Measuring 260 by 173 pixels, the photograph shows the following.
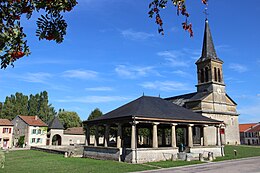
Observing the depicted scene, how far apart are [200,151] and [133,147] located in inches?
327

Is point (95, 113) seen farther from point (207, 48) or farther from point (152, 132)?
point (152, 132)

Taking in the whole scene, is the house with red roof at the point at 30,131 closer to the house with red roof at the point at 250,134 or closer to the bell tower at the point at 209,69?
the bell tower at the point at 209,69

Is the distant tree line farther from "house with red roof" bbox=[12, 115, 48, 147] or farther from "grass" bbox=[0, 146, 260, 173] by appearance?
"grass" bbox=[0, 146, 260, 173]

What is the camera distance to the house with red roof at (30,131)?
54875mm

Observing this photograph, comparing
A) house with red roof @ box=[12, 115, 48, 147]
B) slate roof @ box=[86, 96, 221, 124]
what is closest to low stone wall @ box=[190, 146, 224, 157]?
slate roof @ box=[86, 96, 221, 124]

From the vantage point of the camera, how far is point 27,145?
54406 millimetres

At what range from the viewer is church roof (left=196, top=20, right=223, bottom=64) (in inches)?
2195

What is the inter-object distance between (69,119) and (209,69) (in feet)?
160

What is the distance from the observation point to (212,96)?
52.6 metres

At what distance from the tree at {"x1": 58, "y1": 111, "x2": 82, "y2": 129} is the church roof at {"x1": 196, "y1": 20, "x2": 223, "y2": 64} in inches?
1804

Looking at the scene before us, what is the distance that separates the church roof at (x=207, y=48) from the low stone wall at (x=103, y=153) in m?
37.2

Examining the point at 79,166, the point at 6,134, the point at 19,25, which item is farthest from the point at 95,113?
the point at 19,25

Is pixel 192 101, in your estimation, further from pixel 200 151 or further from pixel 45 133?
pixel 45 133

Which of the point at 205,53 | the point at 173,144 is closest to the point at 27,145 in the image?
the point at 173,144
